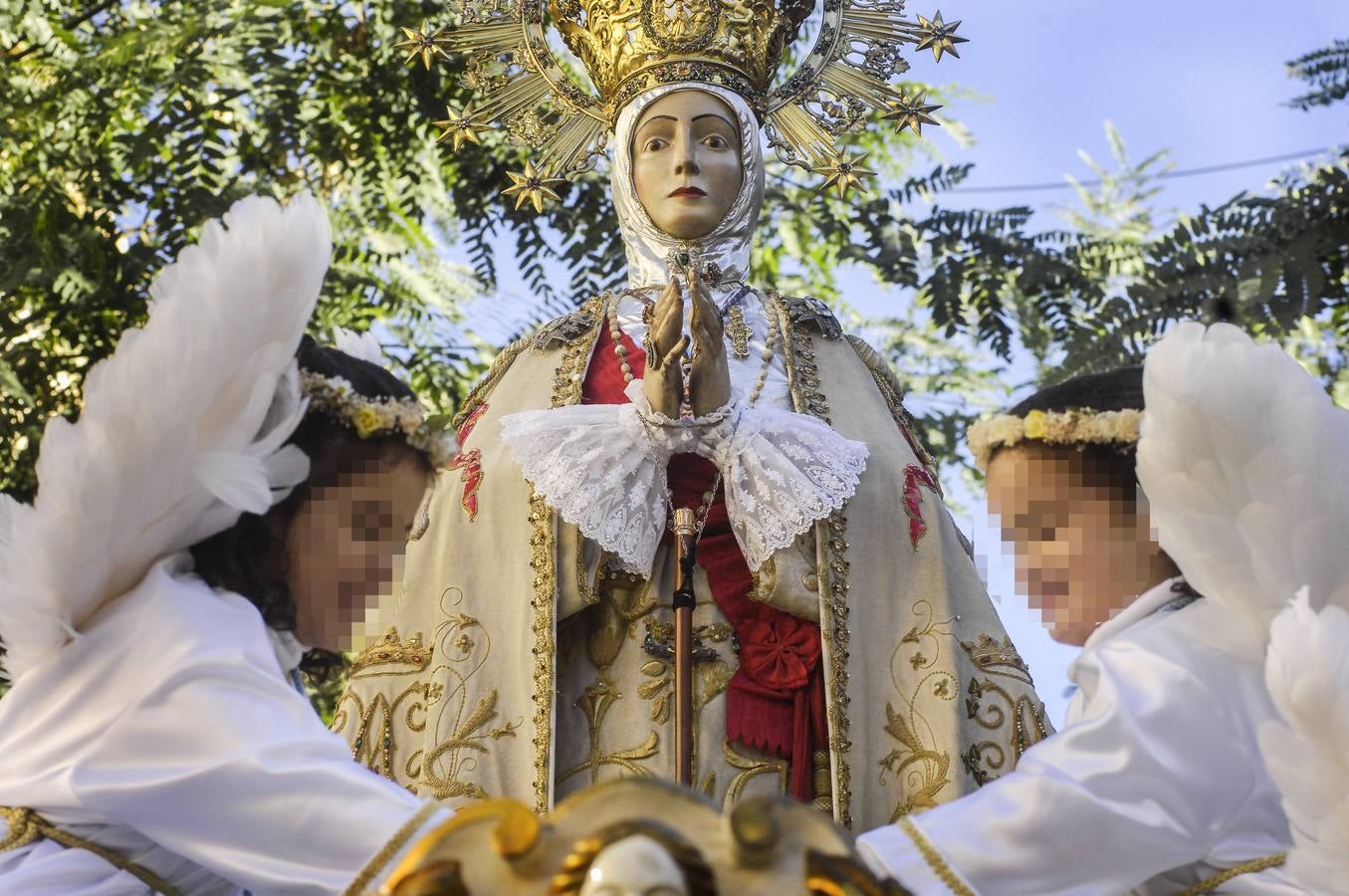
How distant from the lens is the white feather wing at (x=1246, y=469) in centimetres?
310

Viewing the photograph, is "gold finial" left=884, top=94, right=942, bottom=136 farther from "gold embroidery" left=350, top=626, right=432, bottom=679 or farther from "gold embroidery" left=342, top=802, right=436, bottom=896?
"gold embroidery" left=342, top=802, right=436, bottom=896

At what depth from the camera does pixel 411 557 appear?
15.7 feet

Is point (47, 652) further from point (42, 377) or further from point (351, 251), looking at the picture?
point (351, 251)

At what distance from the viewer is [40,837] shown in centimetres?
317

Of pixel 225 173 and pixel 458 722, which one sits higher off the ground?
pixel 225 173

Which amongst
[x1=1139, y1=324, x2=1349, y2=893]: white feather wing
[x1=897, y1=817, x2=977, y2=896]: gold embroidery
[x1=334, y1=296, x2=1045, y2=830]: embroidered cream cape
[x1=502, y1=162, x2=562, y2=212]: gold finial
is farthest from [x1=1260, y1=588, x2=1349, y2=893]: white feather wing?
[x1=502, y1=162, x2=562, y2=212]: gold finial

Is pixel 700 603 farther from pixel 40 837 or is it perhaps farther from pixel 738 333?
pixel 40 837

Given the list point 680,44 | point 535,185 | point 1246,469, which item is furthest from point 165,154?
point 1246,469

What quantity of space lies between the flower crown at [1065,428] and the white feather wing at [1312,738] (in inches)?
32.8

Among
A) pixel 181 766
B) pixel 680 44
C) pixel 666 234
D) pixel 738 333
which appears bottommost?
pixel 181 766

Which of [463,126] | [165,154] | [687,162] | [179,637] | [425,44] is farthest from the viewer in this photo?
[165,154]

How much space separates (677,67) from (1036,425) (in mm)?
2154

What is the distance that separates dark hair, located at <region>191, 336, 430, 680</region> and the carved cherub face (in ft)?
4.07

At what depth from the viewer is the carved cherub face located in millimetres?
2316
